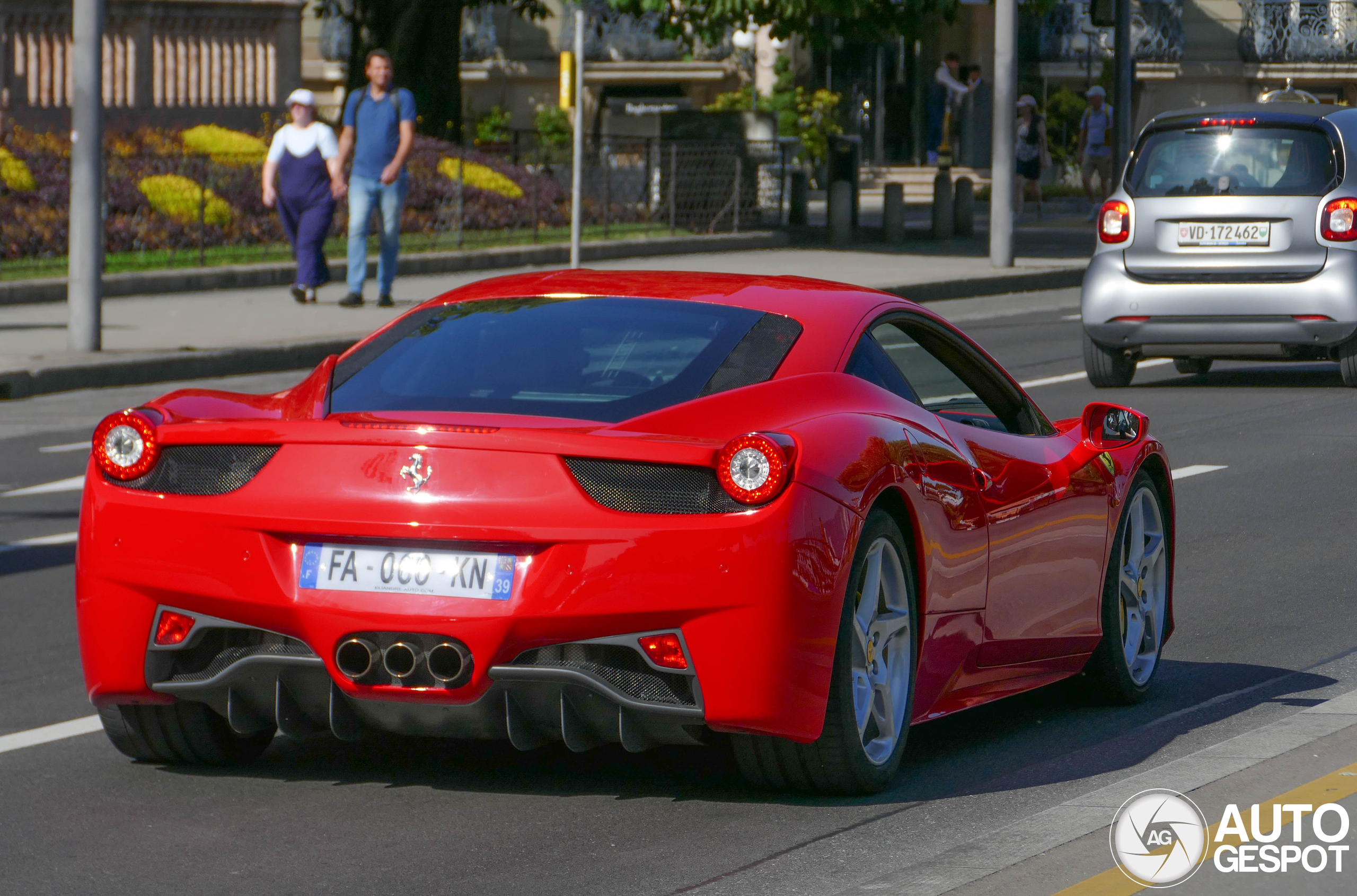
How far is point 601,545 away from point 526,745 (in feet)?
1.81

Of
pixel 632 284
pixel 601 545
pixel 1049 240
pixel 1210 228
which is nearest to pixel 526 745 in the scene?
pixel 601 545

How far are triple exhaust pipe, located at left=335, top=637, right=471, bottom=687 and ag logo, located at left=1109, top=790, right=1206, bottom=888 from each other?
1421 mm

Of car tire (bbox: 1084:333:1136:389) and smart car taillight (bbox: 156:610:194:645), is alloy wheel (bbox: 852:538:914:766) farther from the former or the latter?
car tire (bbox: 1084:333:1136:389)

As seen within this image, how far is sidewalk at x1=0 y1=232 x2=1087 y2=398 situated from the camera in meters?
15.9

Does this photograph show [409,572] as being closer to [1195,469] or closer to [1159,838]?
[1159,838]

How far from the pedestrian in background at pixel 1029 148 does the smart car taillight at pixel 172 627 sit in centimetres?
3235

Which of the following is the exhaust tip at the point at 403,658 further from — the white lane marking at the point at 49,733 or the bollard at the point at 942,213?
the bollard at the point at 942,213

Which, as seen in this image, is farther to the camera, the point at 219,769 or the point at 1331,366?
the point at 1331,366

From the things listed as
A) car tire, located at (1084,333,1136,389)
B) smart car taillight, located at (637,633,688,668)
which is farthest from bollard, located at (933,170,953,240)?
smart car taillight, located at (637,633,688,668)

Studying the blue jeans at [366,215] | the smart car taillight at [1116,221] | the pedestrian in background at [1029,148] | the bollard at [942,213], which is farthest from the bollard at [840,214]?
the smart car taillight at [1116,221]

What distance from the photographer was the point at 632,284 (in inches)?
242

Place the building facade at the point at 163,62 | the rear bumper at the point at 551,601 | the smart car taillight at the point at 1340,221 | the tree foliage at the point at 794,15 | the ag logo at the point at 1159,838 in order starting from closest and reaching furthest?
the ag logo at the point at 1159,838 → the rear bumper at the point at 551,601 → the smart car taillight at the point at 1340,221 → the building facade at the point at 163,62 → the tree foliage at the point at 794,15

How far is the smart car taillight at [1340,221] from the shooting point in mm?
14773

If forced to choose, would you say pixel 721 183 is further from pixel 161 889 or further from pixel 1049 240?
pixel 161 889
